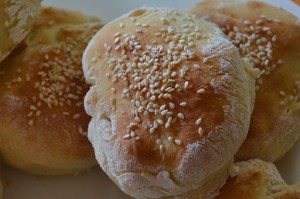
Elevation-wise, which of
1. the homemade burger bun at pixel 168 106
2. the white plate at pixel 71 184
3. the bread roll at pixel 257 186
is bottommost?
the white plate at pixel 71 184

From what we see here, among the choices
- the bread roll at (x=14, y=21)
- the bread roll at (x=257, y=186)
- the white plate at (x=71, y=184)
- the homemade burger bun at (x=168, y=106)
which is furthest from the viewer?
the white plate at (x=71, y=184)

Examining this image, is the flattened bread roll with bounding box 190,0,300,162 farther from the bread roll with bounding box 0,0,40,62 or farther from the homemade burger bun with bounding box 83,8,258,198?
the bread roll with bounding box 0,0,40,62

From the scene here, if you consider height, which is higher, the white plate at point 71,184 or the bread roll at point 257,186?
the bread roll at point 257,186

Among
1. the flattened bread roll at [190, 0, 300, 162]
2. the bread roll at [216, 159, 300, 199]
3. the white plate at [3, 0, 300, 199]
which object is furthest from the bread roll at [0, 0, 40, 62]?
the bread roll at [216, 159, 300, 199]

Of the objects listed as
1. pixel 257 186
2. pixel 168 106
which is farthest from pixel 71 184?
pixel 257 186

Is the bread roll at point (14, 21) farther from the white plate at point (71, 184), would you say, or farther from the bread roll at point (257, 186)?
the bread roll at point (257, 186)

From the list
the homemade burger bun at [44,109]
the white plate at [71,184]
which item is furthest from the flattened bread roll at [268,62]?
the homemade burger bun at [44,109]
